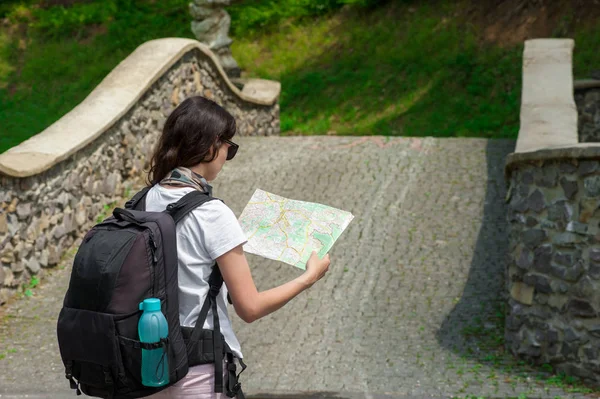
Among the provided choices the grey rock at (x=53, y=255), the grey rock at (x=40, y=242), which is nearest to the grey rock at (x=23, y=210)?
the grey rock at (x=40, y=242)

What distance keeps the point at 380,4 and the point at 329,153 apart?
330 inches

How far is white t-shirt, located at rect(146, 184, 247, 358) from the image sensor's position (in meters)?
2.74

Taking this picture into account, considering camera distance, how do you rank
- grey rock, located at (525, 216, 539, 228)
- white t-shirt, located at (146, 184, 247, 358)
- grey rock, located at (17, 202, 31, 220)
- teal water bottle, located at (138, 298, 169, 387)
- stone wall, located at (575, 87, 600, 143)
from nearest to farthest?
teal water bottle, located at (138, 298, 169, 387) < white t-shirt, located at (146, 184, 247, 358) < grey rock, located at (525, 216, 539, 228) < grey rock, located at (17, 202, 31, 220) < stone wall, located at (575, 87, 600, 143)

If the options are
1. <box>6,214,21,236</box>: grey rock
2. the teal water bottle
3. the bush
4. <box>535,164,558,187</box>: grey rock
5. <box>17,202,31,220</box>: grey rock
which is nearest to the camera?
the teal water bottle

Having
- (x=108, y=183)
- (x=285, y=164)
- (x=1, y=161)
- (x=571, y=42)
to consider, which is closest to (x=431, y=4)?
(x=571, y=42)

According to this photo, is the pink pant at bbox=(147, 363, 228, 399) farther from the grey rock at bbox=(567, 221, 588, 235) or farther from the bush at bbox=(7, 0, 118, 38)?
the bush at bbox=(7, 0, 118, 38)

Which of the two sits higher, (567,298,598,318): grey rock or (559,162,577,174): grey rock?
(559,162,577,174): grey rock

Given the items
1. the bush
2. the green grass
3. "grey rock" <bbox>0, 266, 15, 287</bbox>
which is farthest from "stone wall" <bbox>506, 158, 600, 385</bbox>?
the bush

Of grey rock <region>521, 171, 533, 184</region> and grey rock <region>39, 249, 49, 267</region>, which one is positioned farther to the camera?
grey rock <region>39, 249, 49, 267</region>

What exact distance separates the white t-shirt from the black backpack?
0.08ft

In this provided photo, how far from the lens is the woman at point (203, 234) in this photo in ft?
9.04

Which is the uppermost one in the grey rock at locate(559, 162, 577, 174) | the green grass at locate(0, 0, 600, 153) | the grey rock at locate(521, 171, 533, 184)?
the green grass at locate(0, 0, 600, 153)

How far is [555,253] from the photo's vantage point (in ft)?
19.7

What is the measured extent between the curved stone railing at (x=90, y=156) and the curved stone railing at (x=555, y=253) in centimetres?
382
